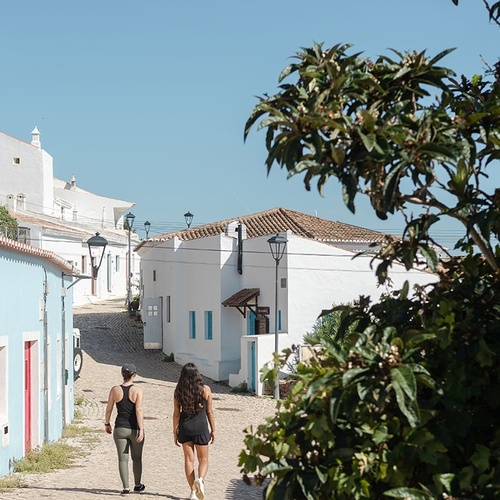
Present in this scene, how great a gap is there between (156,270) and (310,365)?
3394 cm

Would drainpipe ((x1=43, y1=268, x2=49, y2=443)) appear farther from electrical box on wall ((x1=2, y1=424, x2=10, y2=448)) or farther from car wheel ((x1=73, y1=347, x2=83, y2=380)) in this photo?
car wheel ((x1=73, y1=347, x2=83, y2=380))

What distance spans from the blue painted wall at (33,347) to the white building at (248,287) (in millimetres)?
9418

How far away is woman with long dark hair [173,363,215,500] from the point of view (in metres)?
10.3

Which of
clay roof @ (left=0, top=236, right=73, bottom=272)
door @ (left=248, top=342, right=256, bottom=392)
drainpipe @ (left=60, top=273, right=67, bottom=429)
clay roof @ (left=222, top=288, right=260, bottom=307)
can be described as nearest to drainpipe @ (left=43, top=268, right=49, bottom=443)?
clay roof @ (left=0, top=236, right=73, bottom=272)

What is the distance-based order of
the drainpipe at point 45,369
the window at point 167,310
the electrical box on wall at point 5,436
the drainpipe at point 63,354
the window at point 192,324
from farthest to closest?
the window at point 167,310 → the window at point 192,324 → the drainpipe at point 63,354 → the drainpipe at point 45,369 → the electrical box on wall at point 5,436

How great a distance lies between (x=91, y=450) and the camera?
16516 mm

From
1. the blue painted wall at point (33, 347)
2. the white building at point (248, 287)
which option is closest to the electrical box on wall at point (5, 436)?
the blue painted wall at point (33, 347)

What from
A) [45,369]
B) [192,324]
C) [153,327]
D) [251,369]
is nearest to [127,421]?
[45,369]

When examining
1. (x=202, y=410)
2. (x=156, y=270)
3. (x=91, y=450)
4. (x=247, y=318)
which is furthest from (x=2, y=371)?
(x=156, y=270)

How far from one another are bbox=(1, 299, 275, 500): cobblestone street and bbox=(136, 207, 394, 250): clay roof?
5.03 metres

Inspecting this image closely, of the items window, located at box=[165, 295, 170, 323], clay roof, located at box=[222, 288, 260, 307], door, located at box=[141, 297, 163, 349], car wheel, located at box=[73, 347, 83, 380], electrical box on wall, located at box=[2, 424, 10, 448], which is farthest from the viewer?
door, located at box=[141, 297, 163, 349]

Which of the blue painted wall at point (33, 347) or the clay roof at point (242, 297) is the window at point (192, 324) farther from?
the blue painted wall at point (33, 347)

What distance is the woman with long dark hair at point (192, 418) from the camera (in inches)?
405

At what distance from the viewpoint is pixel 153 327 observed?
3656 cm
